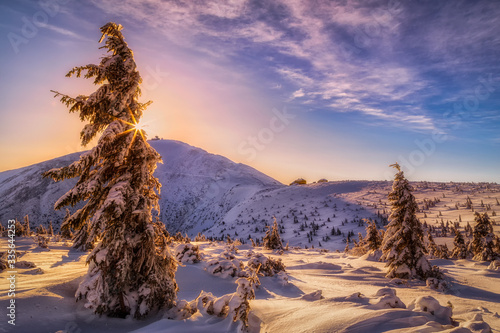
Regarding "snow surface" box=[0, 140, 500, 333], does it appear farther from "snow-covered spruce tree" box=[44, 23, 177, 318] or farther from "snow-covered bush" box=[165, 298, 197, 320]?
"snow-covered spruce tree" box=[44, 23, 177, 318]

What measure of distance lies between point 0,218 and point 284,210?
265 feet

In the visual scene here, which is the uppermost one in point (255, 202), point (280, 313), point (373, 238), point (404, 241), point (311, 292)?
point (280, 313)

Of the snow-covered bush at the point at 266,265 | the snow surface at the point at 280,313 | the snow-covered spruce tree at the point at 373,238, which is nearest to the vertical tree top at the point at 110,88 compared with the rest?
the snow surface at the point at 280,313

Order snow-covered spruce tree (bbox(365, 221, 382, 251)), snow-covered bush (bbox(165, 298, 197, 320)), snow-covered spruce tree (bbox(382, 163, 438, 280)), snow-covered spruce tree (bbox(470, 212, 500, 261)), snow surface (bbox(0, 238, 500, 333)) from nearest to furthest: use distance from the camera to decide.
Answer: snow surface (bbox(0, 238, 500, 333)) → snow-covered bush (bbox(165, 298, 197, 320)) → snow-covered spruce tree (bbox(382, 163, 438, 280)) → snow-covered spruce tree (bbox(470, 212, 500, 261)) → snow-covered spruce tree (bbox(365, 221, 382, 251))

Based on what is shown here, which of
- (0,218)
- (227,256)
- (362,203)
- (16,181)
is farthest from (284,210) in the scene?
(16,181)

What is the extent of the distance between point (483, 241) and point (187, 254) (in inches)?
919

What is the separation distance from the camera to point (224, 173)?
131500mm

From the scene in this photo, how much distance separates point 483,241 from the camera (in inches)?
792

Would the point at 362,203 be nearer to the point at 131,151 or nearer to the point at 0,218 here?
the point at 131,151

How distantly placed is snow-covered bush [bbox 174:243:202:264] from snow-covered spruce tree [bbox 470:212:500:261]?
72.7ft

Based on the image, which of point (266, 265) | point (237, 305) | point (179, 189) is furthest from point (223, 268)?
point (179, 189)

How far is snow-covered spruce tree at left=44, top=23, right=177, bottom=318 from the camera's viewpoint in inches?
253

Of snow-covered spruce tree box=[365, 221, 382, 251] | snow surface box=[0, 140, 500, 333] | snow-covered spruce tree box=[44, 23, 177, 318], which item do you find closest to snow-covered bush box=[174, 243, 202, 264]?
snow surface box=[0, 140, 500, 333]

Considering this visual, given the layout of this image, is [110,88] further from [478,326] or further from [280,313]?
[478,326]
